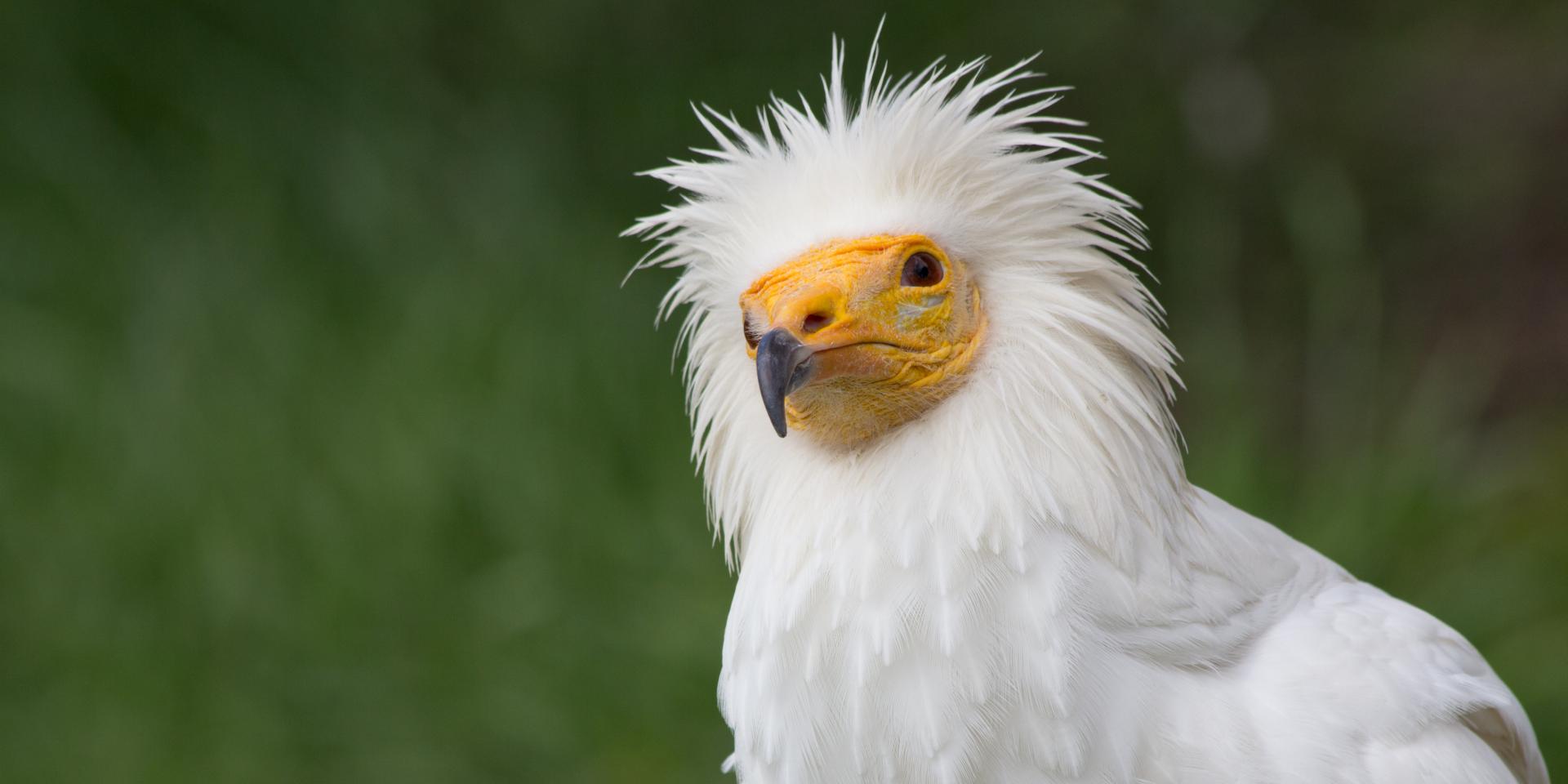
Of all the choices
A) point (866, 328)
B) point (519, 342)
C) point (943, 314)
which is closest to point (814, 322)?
point (866, 328)

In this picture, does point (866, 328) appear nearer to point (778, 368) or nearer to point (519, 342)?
point (778, 368)

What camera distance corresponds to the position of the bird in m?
1.76

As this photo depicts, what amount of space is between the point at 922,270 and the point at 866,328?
114mm

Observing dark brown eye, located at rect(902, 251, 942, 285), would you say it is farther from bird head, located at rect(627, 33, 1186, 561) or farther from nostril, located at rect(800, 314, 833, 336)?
nostril, located at rect(800, 314, 833, 336)

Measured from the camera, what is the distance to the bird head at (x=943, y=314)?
1.84 meters

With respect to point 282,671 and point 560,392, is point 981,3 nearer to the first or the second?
point 560,392

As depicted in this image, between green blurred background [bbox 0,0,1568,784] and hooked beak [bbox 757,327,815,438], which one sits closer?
hooked beak [bbox 757,327,815,438]

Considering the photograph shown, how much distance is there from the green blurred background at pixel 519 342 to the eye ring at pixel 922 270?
2607 millimetres

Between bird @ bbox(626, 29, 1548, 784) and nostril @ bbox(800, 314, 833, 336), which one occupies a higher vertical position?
nostril @ bbox(800, 314, 833, 336)

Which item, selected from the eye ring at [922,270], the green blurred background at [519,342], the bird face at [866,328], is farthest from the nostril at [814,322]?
the green blurred background at [519,342]

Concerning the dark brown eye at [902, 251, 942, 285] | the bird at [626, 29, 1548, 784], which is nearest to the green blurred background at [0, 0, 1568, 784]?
the bird at [626, 29, 1548, 784]

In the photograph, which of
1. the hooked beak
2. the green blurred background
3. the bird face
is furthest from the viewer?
the green blurred background

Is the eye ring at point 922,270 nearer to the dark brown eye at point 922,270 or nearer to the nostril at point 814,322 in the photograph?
the dark brown eye at point 922,270

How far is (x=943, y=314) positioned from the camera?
188 centimetres
